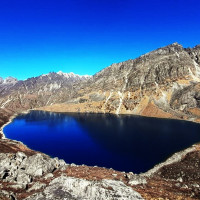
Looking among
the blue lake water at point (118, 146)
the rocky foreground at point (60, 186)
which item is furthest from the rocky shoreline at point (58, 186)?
the blue lake water at point (118, 146)

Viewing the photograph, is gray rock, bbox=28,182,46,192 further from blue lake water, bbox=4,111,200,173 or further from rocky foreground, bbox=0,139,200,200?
blue lake water, bbox=4,111,200,173

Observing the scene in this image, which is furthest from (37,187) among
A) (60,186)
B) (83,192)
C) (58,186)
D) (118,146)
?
(118,146)

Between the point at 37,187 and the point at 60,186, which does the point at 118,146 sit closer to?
the point at 37,187

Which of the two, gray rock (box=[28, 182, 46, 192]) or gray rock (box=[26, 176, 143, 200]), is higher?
gray rock (box=[26, 176, 143, 200])

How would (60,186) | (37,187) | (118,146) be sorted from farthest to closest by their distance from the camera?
(118,146) → (37,187) → (60,186)

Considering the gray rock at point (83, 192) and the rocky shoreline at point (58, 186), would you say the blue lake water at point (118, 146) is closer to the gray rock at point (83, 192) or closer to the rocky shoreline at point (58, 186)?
the rocky shoreline at point (58, 186)

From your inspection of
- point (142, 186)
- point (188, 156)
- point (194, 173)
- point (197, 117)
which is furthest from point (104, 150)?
point (197, 117)

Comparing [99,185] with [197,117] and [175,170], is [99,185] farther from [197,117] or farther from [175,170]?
[197,117]

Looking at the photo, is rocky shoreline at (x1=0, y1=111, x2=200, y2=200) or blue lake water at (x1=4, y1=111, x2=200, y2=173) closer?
rocky shoreline at (x1=0, y1=111, x2=200, y2=200)

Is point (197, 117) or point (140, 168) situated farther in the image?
point (197, 117)

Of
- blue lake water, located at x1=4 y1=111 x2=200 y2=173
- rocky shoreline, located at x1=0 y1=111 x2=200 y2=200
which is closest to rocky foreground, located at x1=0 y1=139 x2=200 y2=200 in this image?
rocky shoreline, located at x1=0 y1=111 x2=200 y2=200

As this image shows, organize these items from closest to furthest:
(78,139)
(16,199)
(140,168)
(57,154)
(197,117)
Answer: (16,199)
(140,168)
(57,154)
(78,139)
(197,117)
